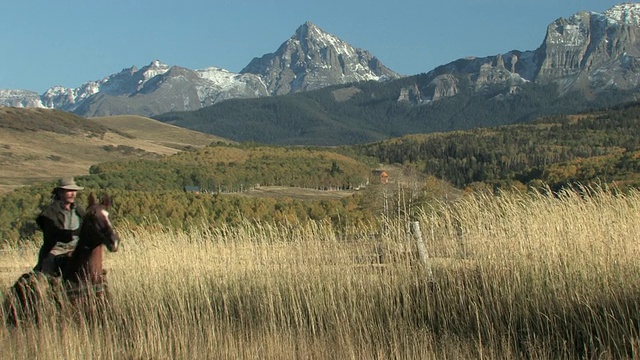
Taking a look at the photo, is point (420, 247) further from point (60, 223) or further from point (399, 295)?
point (60, 223)

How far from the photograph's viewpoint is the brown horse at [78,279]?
351 inches

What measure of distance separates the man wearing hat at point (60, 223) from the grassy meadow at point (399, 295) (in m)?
0.72

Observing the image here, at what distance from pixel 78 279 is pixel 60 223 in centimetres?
80

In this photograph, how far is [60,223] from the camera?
9727 mm

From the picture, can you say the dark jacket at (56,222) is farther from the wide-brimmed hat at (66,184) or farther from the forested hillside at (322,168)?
the forested hillside at (322,168)

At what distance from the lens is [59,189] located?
31.8 feet

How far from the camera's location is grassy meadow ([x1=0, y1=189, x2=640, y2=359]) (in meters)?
8.27

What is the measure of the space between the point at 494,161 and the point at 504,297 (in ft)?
531

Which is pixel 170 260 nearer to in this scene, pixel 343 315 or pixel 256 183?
pixel 343 315

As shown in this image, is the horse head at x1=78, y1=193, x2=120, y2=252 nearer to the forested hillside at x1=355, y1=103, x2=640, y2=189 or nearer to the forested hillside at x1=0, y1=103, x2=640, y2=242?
the forested hillside at x1=0, y1=103, x2=640, y2=242

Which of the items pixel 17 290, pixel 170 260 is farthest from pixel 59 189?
pixel 170 260

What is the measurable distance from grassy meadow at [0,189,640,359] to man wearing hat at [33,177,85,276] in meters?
0.72

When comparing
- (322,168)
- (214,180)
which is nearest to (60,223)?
(214,180)

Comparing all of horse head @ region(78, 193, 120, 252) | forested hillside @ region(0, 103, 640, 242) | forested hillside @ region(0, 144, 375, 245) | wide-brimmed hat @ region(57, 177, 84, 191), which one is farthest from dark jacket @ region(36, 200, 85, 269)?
forested hillside @ region(0, 103, 640, 242)
